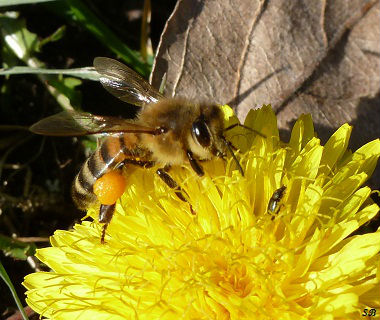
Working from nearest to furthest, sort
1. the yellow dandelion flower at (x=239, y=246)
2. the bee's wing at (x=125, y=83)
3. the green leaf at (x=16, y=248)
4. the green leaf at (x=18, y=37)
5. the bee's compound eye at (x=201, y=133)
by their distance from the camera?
the yellow dandelion flower at (x=239, y=246) → the bee's compound eye at (x=201, y=133) → the bee's wing at (x=125, y=83) → the green leaf at (x=16, y=248) → the green leaf at (x=18, y=37)

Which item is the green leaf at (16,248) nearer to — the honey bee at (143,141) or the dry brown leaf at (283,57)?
the honey bee at (143,141)

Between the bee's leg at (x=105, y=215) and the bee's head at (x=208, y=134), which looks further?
the bee's leg at (x=105, y=215)

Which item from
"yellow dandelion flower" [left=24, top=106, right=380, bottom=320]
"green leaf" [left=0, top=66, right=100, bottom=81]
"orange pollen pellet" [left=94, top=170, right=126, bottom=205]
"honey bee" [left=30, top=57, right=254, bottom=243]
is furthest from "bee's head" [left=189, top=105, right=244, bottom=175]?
"green leaf" [left=0, top=66, right=100, bottom=81]

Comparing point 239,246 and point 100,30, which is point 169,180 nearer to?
point 239,246

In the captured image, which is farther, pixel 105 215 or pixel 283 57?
pixel 283 57

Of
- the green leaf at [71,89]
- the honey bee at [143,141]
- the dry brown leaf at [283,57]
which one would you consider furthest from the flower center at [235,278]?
A: the green leaf at [71,89]

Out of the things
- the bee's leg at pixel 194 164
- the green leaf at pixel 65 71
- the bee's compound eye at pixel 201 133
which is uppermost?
the green leaf at pixel 65 71

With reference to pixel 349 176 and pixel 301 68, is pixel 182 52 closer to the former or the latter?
pixel 301 68

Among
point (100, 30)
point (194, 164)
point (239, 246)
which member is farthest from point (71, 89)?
point (239, 246)
